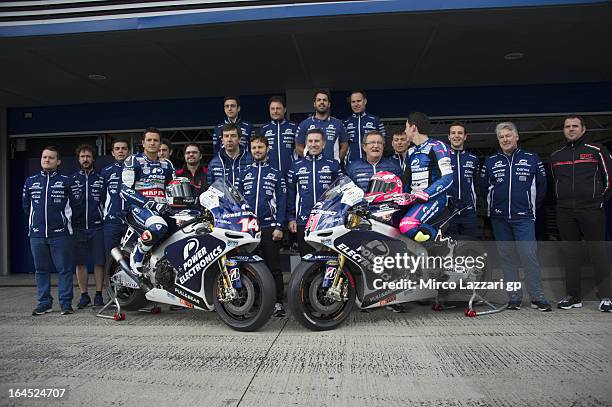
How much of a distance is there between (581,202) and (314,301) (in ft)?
9.99

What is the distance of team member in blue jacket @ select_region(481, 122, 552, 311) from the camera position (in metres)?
5.13

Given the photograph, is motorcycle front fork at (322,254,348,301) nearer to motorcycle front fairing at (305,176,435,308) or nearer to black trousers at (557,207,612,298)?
motorcycle front fairing at (305,176,435,308)

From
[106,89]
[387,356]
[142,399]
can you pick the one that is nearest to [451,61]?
[387,356]

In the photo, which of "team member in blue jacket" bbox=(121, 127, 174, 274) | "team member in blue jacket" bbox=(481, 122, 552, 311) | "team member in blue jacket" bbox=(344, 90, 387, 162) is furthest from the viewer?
"team member in blue jacket" bbox=(344, 90, 387, 162)

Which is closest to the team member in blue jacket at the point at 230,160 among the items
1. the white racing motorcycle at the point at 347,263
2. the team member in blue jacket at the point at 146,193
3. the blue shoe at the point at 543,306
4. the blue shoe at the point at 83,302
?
the team member in blue jacket at the point at 146,193

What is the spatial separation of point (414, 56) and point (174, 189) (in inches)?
156

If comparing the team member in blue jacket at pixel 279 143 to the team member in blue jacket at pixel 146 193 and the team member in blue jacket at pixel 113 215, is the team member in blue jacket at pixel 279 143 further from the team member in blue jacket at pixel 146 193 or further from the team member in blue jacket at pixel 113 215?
the team member in blue jacket at pixel 113 215

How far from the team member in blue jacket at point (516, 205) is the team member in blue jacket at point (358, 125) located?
148 cm

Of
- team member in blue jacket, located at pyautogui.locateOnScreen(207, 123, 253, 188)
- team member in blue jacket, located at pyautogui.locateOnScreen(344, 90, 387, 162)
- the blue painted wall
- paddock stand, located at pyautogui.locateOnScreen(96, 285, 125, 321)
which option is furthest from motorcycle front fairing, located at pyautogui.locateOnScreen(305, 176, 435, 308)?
the blue painted wall

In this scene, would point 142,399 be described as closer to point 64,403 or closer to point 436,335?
point 64,403

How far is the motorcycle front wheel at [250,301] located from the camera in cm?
412

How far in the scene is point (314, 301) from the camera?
4.23 meters

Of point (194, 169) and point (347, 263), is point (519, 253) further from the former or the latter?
point (194, 169)

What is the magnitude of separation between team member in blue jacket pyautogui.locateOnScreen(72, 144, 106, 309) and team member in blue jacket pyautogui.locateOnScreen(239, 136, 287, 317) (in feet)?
6.65
